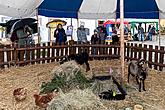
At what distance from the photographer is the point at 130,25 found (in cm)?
3244

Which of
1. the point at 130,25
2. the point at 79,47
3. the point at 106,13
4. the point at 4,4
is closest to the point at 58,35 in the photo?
the point at 79,47

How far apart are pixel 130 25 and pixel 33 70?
78.0 ft

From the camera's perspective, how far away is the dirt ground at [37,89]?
6.19m

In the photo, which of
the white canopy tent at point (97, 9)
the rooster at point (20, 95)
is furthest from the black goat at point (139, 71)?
the white canopy tent at point (97, 9)

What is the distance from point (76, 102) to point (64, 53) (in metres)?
6.93

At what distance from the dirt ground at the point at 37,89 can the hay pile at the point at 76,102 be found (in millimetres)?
579

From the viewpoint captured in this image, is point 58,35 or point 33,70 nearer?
point 33,70

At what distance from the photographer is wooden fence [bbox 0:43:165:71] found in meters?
10.3

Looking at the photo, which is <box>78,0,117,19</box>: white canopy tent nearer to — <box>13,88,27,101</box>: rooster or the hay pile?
<box>13,88,27,101</box>: rooster

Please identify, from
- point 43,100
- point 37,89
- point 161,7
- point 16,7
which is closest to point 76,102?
point 43,100

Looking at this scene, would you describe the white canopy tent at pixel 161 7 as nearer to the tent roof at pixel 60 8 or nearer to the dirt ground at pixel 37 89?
the dirt ground at pixel 37 89

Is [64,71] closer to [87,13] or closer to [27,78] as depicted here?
[27,78]

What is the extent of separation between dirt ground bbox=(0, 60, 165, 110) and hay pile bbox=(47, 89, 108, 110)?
579 mm

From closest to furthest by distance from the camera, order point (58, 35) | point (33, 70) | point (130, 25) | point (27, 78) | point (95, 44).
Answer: point (27, 78), point (33, 70), point (95, 44), point (58, 35), point (130, 25)
